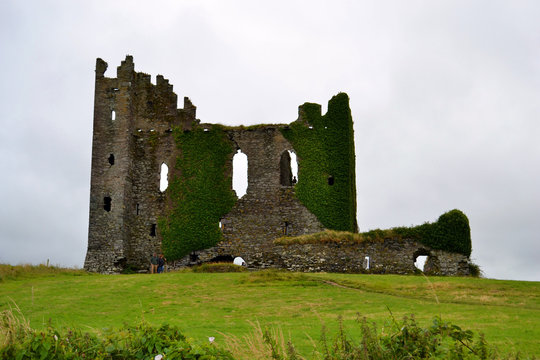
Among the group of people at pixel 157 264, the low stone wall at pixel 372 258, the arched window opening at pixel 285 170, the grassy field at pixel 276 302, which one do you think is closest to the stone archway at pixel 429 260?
the low stone wall at pixel 372 258

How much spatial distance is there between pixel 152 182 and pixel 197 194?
135 inches

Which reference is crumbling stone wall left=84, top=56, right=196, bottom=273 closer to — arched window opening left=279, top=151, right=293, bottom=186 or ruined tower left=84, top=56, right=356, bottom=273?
ruined tower left=84, top=56, right=356, bottom=273

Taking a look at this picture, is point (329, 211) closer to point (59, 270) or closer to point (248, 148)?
point (248, 148)

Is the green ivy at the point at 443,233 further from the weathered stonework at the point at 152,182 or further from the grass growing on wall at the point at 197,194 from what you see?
the grass growing on wall at the point at 197,194

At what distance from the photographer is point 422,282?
25.7 meters

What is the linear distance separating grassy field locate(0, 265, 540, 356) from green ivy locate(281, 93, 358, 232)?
12.4m

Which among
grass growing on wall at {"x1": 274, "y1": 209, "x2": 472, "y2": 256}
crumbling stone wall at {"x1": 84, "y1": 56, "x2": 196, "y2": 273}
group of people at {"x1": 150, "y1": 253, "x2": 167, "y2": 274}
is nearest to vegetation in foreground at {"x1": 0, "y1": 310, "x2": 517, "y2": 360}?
grass growing on wall at {"x1": 274, "y1": 209, "x2": 472, "y2": 256}

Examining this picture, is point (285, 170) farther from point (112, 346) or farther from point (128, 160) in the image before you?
point (112, 346)

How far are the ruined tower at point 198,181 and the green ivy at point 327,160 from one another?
Result: 0.07m

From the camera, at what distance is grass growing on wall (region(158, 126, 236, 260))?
41188 millimetres

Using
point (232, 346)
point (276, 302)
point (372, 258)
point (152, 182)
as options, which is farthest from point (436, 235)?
point (232, 346)

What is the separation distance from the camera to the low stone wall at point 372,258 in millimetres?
32094

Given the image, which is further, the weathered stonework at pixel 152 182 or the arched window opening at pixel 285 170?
the arched window opening at pixel 285 170

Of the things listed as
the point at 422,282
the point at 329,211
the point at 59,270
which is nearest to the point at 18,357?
the point at 422,282
